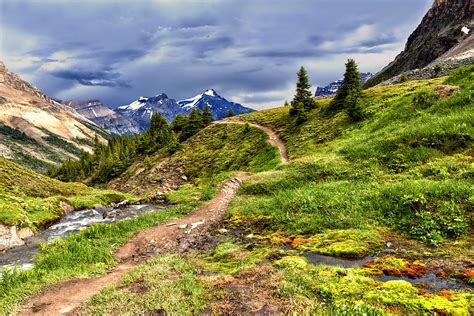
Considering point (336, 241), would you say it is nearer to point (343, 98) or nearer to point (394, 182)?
point (394, 182)

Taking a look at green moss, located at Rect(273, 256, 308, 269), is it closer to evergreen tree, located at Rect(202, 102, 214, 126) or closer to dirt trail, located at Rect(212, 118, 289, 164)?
dirt trail, located at Rect(212, 118, 289, 164)

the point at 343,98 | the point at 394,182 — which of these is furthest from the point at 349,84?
the point at 394,182

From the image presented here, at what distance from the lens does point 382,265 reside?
38.0ft

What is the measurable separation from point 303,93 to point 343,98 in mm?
12224

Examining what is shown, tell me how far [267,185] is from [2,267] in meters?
21.1

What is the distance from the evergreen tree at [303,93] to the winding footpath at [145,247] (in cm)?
3892

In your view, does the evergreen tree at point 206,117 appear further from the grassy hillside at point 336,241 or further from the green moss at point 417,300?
the green moss at point 417,300

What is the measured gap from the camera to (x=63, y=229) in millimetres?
28281

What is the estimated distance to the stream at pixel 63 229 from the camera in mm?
19253

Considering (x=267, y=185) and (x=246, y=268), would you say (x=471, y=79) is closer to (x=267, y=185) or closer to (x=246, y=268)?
(x=267, y=185)

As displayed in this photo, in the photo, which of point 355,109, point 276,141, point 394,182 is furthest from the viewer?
point 276,141

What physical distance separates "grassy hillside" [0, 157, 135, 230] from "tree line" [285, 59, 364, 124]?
39.8m

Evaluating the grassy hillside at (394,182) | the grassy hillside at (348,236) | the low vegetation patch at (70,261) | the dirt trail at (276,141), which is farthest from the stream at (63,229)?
the dirt trail at (276,141)

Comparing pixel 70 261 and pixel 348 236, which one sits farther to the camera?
pixel 70 261
